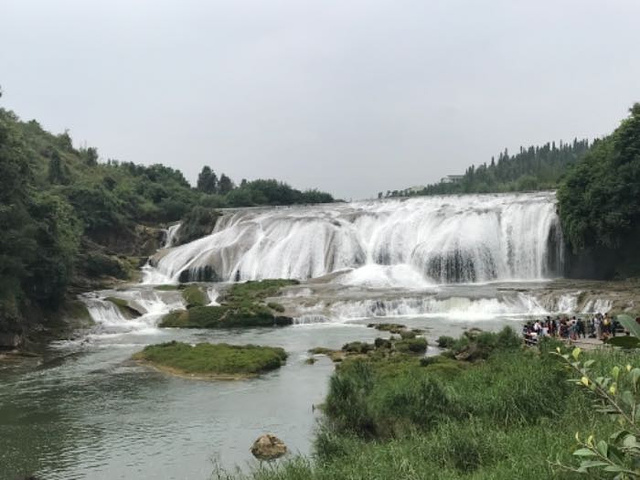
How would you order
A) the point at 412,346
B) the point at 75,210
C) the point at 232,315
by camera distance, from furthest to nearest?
the point at 75,210 < the point at 232,315 < the point at 412,346

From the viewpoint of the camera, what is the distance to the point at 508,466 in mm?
7668

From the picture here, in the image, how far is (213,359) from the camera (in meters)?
22.7

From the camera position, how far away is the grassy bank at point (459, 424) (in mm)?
7941

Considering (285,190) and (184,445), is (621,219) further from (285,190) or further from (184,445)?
(285,190)

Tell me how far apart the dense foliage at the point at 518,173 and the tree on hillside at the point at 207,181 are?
32287mm

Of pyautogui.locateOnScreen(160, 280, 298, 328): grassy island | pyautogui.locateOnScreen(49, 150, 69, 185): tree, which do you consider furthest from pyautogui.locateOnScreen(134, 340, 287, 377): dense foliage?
pyautogui.locateOnScreen(49, 150, 69, 185): tree

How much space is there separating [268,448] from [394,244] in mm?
37964

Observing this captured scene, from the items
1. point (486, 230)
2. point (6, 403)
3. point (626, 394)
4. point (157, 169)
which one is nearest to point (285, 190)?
point (157, 169)

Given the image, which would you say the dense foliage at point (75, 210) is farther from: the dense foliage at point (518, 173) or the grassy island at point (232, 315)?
the dense foliage at point (518, 173)

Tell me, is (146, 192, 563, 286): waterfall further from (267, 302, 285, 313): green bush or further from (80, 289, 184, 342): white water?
(267, 302, 285, 313): green bush

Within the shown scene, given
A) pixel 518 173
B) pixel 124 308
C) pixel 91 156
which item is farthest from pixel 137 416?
pixel 518 173

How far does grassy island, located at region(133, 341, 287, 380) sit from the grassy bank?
246 inches

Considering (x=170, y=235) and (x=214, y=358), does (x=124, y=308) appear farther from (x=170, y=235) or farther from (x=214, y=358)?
(x=170, y=235)

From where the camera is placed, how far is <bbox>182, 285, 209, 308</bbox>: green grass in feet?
127
